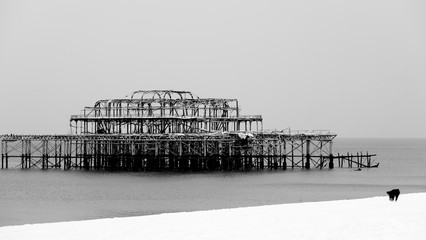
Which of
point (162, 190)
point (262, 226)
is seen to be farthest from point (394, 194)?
point (162, 190)

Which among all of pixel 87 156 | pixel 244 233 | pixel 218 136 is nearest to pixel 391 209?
pixel 244 233

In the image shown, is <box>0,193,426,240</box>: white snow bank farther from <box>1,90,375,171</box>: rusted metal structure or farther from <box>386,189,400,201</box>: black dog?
<box>1,90,375,171</box>: rusted metal structure

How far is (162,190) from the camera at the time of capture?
207ft

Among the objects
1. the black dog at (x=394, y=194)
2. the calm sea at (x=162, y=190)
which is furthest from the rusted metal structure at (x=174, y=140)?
the black dog at (x=394, y=194)

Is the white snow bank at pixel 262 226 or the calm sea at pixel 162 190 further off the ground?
the white snow bank at pixel 262 226

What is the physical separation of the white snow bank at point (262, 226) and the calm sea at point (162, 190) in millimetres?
7714

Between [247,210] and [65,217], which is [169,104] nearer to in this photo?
[65,217]

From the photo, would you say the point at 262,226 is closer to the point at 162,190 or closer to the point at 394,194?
the point at 394,194

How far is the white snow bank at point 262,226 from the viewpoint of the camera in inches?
1086

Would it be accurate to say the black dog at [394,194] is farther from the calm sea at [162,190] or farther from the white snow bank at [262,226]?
the calm sea at [162,190]

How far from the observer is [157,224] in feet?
101

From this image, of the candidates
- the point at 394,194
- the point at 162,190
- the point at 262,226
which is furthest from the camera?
the point at 162,190

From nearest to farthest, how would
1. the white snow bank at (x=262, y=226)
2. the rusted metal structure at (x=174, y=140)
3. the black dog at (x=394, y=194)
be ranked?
the white snow bank at (x=262, y=226), the black dog at (x=394, y=194), the rusted metal structure at (x=174, y=140)

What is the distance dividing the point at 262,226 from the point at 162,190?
3381 cm
